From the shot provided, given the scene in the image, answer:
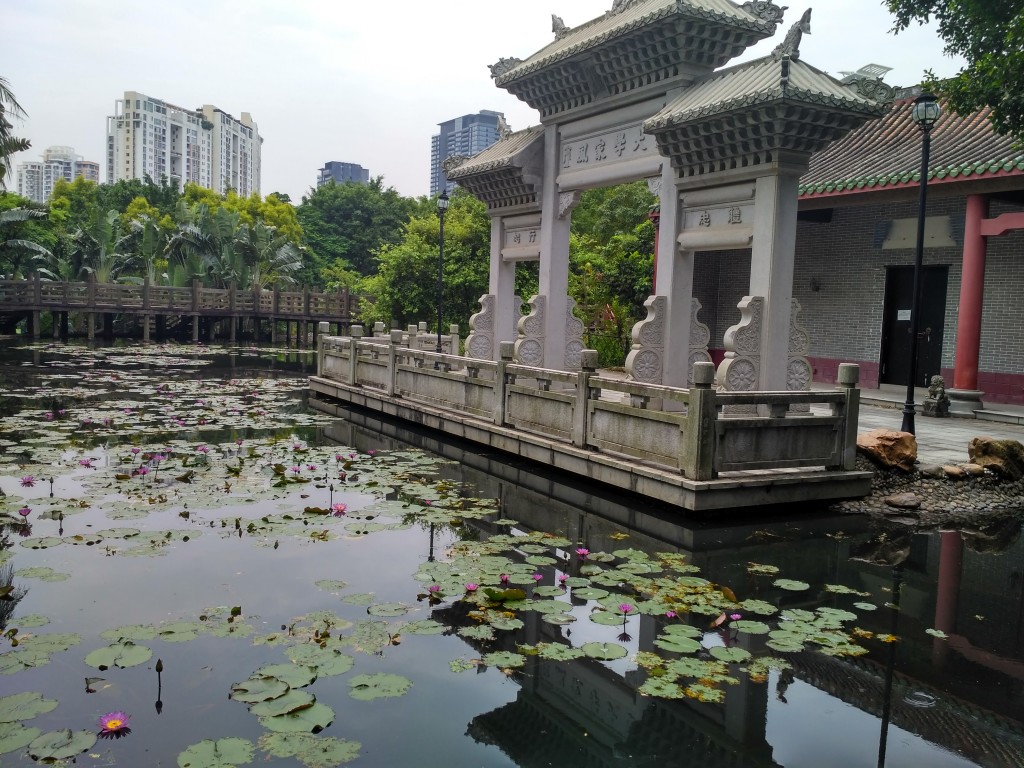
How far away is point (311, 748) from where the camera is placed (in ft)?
11.3

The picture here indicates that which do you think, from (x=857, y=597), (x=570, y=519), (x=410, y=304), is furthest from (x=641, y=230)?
(x=857, y=597)

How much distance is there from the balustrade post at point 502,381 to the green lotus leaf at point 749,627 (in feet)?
19.0

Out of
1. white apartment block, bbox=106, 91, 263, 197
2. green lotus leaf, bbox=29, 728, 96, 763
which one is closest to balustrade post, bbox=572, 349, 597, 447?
green lotus leaf, bbox=29, 728, 96, 763

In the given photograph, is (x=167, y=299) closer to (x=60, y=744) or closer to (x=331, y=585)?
(x=331, y=585)

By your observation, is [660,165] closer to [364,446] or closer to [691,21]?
[691,21]

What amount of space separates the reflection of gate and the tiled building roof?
7.25ft

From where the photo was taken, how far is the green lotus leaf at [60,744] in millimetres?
3289

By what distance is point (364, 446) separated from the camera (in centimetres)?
1077

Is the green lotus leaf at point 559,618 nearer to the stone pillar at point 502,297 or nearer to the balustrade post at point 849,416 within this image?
the balustrade post at point 849,416

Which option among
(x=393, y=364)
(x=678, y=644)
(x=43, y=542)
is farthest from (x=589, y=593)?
(x=393, y=364)

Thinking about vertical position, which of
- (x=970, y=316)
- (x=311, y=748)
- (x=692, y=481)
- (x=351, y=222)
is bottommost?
(x=311, y=748)

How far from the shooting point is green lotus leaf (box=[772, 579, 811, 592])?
5.68m

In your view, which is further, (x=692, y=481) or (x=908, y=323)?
(x=908, y=323)

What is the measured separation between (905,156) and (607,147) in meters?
5.84
